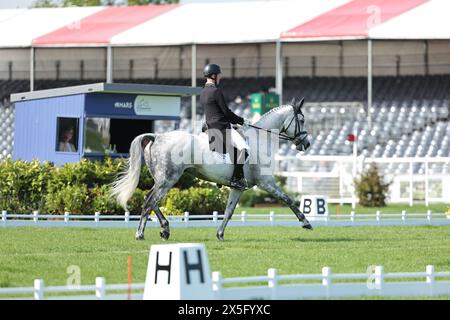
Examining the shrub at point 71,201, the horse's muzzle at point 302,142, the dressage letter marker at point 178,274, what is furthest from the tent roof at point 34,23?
the dressage letter marker at point 178,274

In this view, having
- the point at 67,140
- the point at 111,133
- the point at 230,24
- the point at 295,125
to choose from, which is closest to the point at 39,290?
the point at 295,125

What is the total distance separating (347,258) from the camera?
1927 centimetres

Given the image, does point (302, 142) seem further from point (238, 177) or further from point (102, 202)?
point (102, 202)

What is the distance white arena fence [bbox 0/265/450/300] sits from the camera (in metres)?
13.6

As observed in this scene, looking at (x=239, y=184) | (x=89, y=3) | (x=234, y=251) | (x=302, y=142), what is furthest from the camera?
(x=89, y=3)

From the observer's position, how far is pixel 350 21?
174 feet

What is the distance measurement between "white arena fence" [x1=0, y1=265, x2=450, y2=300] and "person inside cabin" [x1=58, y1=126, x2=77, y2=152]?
14842 millimetres

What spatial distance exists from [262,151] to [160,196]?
2.27m

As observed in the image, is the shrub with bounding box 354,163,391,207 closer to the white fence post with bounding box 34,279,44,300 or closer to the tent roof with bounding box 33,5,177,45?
the tent roof with bounding box 33,5,177,45

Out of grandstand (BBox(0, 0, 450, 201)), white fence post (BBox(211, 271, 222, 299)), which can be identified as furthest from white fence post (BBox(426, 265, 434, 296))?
grandstand (BBox(0, 0, 450, 201))

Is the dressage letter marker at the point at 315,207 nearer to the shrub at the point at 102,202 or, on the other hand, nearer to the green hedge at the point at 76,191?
the green hedge at the point at 76,191

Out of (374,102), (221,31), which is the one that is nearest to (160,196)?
(221,31)

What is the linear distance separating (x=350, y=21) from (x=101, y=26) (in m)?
14.0

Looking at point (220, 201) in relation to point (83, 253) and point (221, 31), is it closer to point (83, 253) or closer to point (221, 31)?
point (83, 253)
